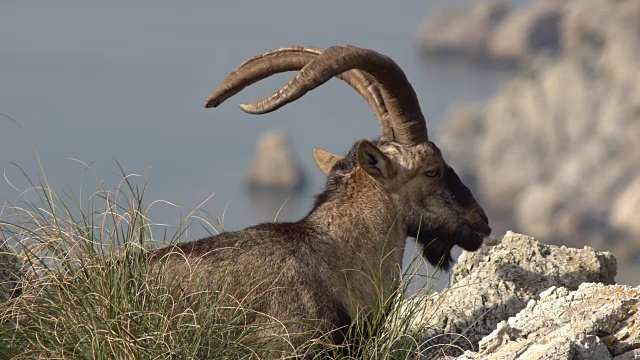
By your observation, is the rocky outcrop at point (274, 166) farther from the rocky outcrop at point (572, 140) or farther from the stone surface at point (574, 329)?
the stone surface at point (574, 329)

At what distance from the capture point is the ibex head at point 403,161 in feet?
32.7

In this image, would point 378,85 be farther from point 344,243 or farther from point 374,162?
point 344,243

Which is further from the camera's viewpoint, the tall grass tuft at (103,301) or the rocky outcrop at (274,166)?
the rocky outcrop at (274,166)

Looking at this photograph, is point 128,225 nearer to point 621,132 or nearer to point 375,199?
point 375,199

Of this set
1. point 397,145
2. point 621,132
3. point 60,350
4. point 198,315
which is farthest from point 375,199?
point 621,132

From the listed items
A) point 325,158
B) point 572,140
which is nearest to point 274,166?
point 572,140

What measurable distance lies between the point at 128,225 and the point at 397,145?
2.21 meters

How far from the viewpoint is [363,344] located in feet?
30.1

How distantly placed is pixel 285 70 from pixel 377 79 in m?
0.75

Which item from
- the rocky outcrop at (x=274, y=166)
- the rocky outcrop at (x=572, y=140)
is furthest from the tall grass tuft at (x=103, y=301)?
the rocky outcrop at (x=274, y=166)

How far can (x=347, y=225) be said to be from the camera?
9859 mm

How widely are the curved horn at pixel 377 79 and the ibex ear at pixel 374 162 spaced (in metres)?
0.38

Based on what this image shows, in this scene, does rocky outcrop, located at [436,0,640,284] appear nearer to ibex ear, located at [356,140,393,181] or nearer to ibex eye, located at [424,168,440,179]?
ibex eye, located at [424,168,440,179]

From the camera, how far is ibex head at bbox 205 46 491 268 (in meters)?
9.98
